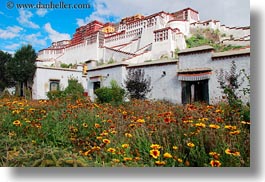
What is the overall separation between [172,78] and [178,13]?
6.80 ft

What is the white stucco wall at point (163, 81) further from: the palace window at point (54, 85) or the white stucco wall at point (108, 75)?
the palace window at point (54, 85)

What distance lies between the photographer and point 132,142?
2307 mm

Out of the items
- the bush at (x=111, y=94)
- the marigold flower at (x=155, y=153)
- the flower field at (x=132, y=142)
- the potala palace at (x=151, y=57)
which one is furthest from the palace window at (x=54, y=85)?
the marigold flower at (x=155, y=153)

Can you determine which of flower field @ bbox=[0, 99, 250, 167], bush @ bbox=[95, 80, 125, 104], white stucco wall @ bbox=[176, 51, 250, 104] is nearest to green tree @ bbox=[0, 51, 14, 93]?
flower field @ bbox=[0, 99, 250, 167]

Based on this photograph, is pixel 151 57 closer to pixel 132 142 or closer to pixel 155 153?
pixel 132 142

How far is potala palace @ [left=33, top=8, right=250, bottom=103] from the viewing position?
11.4ft

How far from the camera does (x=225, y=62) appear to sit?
415 cm

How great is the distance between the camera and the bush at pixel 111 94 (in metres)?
4.70

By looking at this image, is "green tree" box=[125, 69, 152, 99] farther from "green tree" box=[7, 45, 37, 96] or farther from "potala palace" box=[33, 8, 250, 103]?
"green tree" box=[7, 45, 37, 96]

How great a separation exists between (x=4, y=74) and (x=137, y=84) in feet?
7.82

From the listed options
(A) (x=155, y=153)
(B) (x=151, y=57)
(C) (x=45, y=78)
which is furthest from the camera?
(B) (x=151, y=57)

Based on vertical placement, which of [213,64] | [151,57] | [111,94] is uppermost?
[151,57]

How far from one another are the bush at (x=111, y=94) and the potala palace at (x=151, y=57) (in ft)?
0.48

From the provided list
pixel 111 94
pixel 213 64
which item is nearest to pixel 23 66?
pixel 111 94
